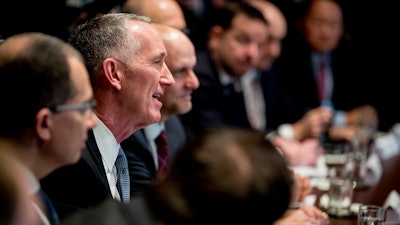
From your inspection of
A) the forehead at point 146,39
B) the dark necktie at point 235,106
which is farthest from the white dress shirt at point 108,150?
the dark necktie at point 235,106

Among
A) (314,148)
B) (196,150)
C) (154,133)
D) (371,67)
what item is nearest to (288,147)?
(314,148)

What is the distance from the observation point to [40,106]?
5.64ft

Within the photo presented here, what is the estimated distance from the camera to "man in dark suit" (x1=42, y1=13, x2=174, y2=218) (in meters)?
2.33

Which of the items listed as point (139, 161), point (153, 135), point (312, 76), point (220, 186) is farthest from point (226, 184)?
point (312, 76)

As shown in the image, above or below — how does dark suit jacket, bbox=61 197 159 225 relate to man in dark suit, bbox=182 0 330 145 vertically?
above

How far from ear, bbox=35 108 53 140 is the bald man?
5.04 feet

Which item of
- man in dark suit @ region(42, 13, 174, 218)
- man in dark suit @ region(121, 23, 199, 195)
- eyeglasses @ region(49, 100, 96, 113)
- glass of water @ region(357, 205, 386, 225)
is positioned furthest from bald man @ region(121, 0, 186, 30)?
eyeglasses @ region(49, 100, 96, 113)

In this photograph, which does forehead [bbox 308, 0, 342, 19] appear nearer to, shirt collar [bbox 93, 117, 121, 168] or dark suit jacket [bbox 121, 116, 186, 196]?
dark suit jacket [bbox 121, 116, 186, 196]

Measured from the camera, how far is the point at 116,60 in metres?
2.35

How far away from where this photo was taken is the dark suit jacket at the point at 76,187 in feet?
7.04

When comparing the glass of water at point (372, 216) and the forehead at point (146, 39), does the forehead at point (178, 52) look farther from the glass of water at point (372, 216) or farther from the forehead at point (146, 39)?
the glass of water at point (372, 216)

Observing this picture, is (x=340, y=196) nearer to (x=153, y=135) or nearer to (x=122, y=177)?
(x=153, y=135)

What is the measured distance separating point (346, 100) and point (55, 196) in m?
3.31

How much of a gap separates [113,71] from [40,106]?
0.65 metres
